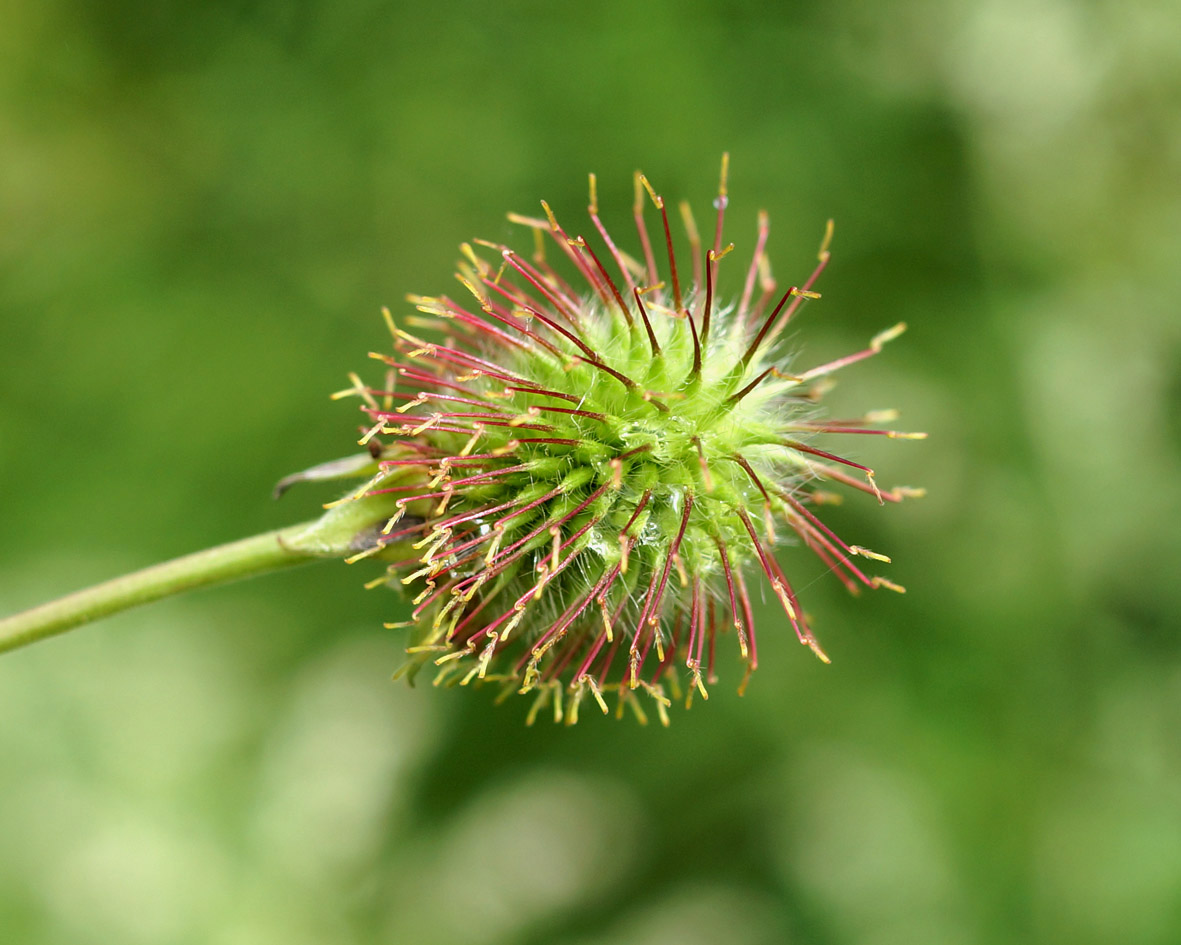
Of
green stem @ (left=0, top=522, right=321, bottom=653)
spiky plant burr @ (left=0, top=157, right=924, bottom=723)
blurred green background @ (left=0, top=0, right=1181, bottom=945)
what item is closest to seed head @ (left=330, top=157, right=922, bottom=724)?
spiky plant burr @ (left=0, top=157, right=924, bottom=723)

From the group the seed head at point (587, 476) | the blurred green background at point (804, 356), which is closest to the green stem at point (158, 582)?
the seed head at point (587, 476)

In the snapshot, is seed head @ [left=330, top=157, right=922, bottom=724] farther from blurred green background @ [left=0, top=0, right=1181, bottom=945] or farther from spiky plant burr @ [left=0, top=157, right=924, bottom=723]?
blurred green background @ [left=0, top=0, right=1181, bottom=945]

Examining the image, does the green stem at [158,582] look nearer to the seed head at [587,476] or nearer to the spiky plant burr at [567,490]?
the spiky plant burr at [567,490]

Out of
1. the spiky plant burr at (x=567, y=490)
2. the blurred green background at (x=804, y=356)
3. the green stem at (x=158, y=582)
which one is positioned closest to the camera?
the green stem at (x=158, y=582)

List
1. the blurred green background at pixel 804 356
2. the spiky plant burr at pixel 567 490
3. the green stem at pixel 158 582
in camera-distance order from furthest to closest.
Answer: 1. the blurred green background at pixel 804 356
2. the spiky plant burr at pixel 567 490
3. the green stem at pixel 158 582

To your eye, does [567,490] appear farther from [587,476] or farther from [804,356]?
[804,356]
